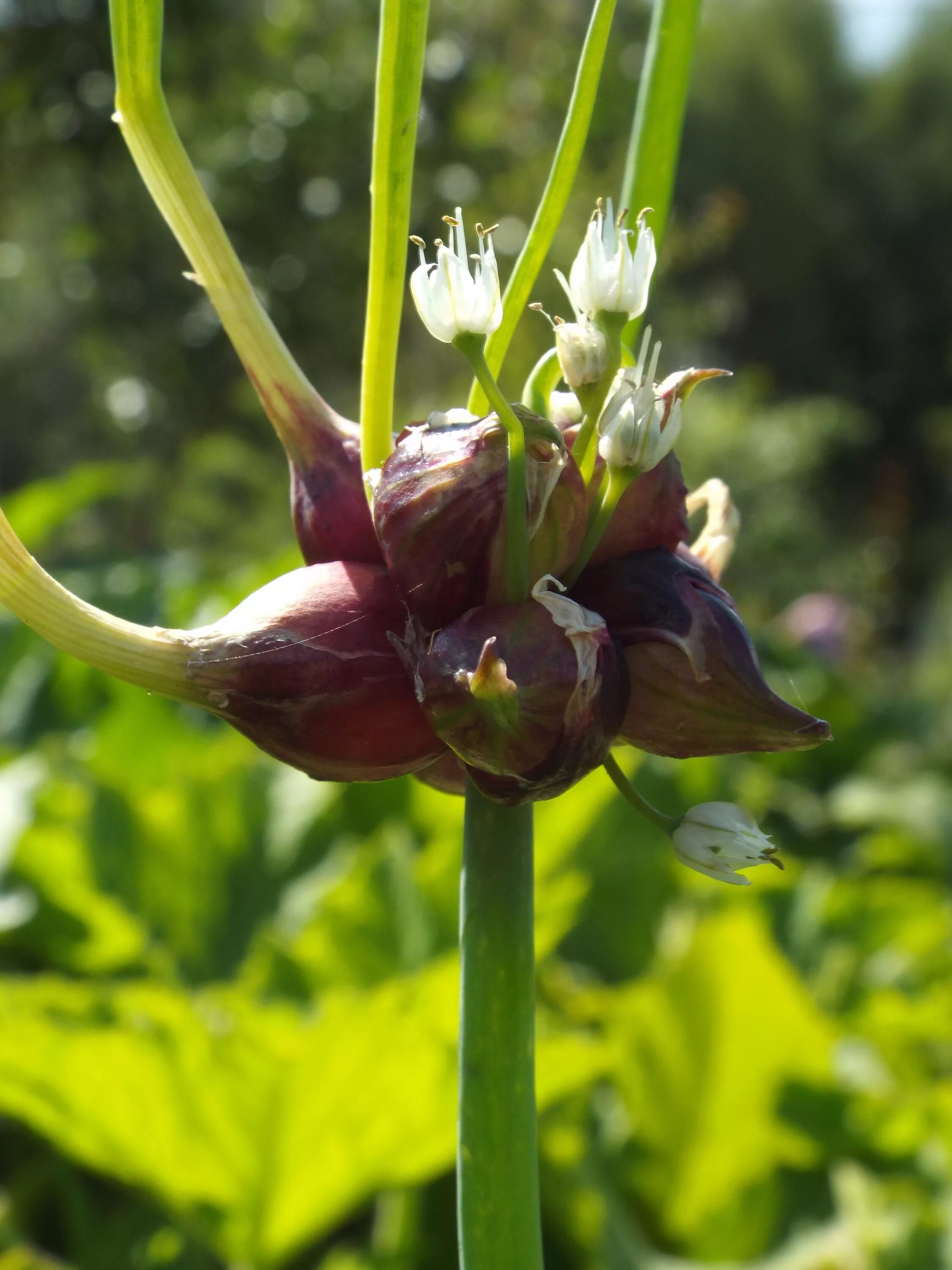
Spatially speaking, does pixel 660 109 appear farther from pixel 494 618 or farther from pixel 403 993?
pixel 403 993

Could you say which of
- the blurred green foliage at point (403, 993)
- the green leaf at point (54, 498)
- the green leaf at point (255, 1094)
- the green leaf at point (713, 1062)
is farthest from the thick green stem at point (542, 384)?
the green leaf at point (54, 498)

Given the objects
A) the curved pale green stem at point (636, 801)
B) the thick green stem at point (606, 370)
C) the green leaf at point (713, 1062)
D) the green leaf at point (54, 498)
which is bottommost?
the green leaf at point (713, 1062)

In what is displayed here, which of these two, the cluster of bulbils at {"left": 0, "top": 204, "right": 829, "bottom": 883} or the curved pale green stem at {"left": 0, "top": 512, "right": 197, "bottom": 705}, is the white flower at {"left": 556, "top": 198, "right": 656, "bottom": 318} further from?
the curved pale green stem at {"left": 0, "top": 512, "right": 197, "bottom": 705}

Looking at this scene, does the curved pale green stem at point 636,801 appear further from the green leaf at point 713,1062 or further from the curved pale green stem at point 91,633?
the green leaf at point 713,1062

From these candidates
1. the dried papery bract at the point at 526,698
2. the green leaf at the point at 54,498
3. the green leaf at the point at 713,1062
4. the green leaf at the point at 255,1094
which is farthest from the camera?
the green leaf at the point at 54,498

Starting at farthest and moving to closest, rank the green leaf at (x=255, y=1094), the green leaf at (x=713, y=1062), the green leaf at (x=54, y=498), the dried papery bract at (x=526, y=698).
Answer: the green leaf at (x=54, y=498), the green leaf at (x=713, y=1062), the green leaf at (x=255, y=1094), the dried papery bract at (x=526, y=698)

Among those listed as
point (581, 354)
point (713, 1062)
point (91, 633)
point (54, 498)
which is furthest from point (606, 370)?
point (54, 498)

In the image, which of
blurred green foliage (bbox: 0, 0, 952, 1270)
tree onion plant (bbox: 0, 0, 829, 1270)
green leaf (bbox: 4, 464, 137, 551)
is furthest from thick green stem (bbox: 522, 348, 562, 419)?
green leaf (bbox: 4, 464, 137, 551)

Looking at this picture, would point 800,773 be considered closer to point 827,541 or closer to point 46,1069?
point 46,1069
